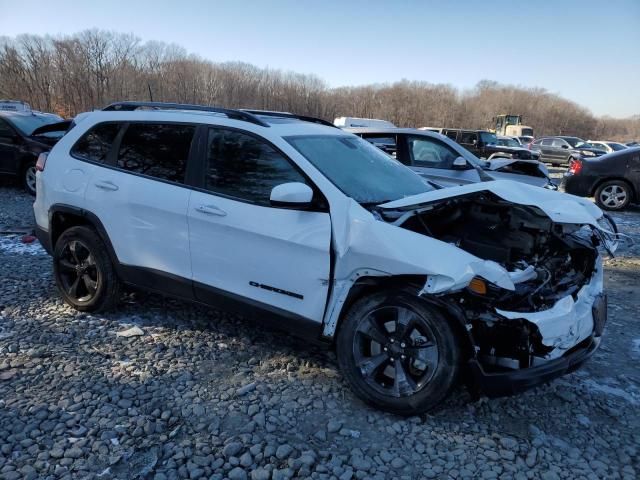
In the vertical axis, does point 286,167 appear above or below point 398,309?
above

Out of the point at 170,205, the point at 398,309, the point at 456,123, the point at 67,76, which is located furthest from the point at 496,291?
the point at 456,123

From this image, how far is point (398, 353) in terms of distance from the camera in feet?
9.21

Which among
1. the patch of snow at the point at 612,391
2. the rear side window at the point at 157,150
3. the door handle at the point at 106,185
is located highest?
the rear side window at the point at 157,150

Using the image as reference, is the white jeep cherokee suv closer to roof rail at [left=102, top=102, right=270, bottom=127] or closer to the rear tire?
roof rail at [left=102, top=102, right=270, bottom=127]

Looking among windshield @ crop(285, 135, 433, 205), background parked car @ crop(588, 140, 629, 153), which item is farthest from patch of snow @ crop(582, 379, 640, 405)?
background parked car @ crop(588, 140, 629, 153)

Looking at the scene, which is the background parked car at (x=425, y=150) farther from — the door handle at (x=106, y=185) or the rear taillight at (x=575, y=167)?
the door handle at (x=106, y=185)

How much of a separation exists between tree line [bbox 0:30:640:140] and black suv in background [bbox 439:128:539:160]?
→ 2859 centimetres

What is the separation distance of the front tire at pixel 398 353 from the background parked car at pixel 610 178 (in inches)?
398

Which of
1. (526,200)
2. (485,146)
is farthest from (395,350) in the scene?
(485,146)

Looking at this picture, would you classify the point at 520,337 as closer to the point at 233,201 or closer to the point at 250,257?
the point at 250,257

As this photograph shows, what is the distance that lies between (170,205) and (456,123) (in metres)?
84.5

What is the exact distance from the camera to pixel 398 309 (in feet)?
9.16

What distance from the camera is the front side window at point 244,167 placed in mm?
3252

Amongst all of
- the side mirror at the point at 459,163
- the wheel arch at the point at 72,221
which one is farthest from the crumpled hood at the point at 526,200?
the side mirror at the point at 459,163
